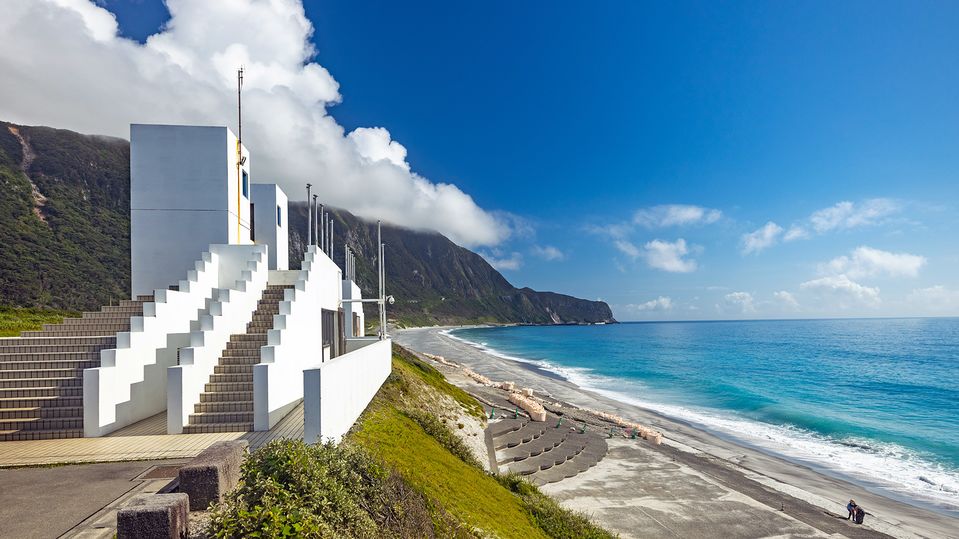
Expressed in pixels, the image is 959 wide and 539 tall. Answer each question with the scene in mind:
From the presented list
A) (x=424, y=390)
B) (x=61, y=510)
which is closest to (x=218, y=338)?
(x=61, y=510)

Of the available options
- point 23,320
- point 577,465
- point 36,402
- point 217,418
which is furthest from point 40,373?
point 23,320

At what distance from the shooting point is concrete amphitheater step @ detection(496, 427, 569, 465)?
742 inches

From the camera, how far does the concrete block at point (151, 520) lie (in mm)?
4281

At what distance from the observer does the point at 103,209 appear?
69125mm

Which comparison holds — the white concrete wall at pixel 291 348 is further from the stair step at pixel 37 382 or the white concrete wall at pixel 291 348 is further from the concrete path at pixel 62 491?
the stair step at pixel 37 382

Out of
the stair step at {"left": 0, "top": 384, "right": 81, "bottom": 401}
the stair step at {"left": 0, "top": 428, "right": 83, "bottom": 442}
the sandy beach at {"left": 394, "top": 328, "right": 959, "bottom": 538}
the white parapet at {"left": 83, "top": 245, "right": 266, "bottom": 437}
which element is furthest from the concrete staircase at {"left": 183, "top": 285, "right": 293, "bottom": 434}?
the sandy beach at {"left": 394, "top": 328, "right": 959, "bottom": 538}

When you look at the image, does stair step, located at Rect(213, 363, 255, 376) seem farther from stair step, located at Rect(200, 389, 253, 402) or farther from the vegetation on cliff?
the vegetation on cliff

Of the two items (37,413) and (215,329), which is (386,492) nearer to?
(215,329)

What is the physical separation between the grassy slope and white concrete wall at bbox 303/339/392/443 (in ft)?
1.33

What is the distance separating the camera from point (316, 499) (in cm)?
528

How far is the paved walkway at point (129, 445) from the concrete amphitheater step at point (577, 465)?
35.9ft

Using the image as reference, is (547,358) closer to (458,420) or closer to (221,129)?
(458,420)

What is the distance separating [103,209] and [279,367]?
76842 mm

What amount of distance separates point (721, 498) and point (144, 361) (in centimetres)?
1814
